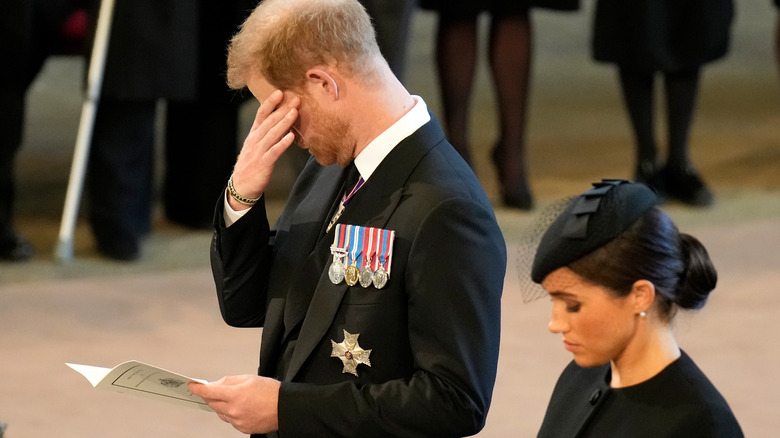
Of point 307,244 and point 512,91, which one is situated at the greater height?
point 307,244

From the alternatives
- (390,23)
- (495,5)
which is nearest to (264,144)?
(390,23)

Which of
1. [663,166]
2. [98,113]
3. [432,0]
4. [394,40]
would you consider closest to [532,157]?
[663,166]

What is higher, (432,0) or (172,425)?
(432,0)

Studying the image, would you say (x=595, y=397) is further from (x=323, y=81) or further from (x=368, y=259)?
(x=323, y=81)

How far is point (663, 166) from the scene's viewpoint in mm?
5812

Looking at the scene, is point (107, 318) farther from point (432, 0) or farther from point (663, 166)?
point (663, 166)

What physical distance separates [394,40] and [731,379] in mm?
1797

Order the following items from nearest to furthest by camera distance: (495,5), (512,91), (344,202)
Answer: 1. (344,202)
2. (495,5)
3. (512,91)

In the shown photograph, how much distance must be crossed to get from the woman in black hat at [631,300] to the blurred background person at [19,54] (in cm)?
330

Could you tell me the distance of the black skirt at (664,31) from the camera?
5.52m

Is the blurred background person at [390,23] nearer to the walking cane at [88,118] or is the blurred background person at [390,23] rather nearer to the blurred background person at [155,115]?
the blurred background person at [155,115]

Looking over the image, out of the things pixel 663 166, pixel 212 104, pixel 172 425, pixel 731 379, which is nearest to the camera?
pixel 172 425

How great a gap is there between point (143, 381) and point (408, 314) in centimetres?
44

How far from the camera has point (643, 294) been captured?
180 cm
